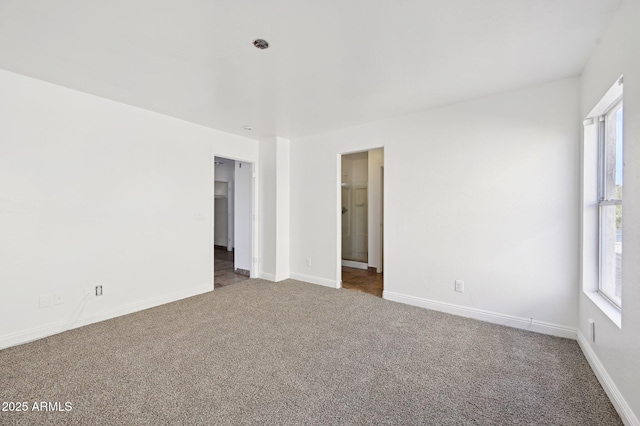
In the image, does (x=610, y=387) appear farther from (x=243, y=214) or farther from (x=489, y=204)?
(x=243, y=214)

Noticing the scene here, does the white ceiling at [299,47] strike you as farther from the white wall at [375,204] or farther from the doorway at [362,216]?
the doorway at [362,216]

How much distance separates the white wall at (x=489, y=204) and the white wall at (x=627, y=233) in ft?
2.49

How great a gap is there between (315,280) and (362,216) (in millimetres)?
2096

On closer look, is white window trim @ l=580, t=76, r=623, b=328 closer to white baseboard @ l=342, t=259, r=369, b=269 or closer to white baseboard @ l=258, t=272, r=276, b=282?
white baseboard @ l=342, t=259, r=369, b=269

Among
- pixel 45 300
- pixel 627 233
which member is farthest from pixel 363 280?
pixel 45 300

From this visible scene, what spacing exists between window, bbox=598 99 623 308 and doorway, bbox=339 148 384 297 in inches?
114

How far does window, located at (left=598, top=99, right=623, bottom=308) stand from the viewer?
208cm

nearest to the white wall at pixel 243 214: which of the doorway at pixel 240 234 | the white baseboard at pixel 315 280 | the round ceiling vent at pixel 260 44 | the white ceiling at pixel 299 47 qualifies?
the doorway at pixel 240 234

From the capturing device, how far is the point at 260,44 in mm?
2078

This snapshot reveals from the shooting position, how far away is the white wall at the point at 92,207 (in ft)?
8.33

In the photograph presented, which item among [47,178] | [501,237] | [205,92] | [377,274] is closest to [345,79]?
[205,92]

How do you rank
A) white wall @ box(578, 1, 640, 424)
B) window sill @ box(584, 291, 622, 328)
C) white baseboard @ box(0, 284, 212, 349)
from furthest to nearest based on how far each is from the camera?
white baseboard @ box(0, 284, 212, 349) → window sill @ box(584, 291, 622, 328) → white wall @ box(578, 1, 640, 424)

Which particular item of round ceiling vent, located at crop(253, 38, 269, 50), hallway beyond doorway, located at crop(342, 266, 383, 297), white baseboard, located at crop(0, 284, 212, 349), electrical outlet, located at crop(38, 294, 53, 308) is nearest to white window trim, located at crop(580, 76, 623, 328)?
hallway beyond doorway, located at crop(342, 266, 383, 297)

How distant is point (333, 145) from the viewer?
437cm
